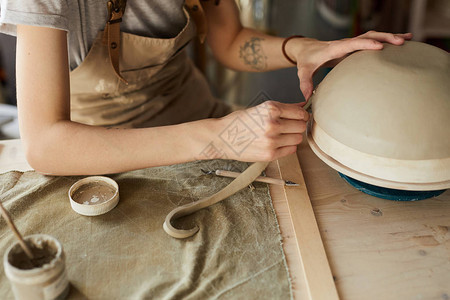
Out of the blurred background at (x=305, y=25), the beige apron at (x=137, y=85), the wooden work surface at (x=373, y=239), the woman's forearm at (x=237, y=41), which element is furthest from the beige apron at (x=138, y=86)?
the blurred background at (x=305, y=25)

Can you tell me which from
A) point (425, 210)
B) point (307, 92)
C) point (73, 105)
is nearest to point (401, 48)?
point (307, 92)

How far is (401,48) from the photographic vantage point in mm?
959

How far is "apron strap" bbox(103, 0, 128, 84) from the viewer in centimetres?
115

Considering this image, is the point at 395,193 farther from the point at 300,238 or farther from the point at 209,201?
the point at 209,201

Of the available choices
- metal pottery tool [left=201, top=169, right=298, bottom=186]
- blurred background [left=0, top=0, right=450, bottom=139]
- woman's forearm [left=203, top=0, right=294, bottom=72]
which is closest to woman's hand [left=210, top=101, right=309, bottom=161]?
metal pottery tool [left=201, top=169, right=298, bottom=186]

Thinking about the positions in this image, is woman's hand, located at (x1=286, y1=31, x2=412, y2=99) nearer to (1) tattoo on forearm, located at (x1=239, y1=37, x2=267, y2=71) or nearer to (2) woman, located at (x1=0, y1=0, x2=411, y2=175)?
(2) woman, located at (x1=0, y1=0, x2=411, y2=175)

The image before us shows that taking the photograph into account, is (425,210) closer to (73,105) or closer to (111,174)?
(111,174)

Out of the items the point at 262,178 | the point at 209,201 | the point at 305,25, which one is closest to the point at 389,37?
the point at 262,178

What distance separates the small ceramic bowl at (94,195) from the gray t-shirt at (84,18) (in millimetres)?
375

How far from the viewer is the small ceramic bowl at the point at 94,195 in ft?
3.06

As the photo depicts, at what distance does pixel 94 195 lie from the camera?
990 millimetres

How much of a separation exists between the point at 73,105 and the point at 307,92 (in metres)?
0.80

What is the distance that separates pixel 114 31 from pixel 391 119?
811 millimetres

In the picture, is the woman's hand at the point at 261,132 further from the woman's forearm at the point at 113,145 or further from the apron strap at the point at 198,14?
the apron strap at the point at 198,14
